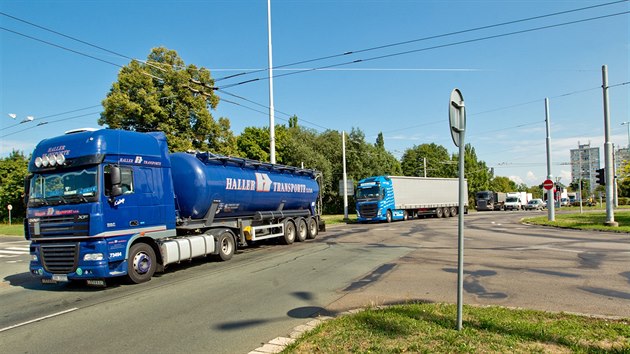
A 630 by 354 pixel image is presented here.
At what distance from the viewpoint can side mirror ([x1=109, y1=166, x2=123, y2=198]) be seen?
29.9ft

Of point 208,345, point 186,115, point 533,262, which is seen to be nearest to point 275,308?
point 208,345

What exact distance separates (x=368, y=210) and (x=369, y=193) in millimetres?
1440

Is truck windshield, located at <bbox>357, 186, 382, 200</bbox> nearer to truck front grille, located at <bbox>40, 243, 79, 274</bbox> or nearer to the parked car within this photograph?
truck front grille, located at <bbox>40, 243, 79, 274</bbox>

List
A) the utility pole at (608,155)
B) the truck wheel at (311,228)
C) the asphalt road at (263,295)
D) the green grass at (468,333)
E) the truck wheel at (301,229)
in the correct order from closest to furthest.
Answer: the green grass at (468,333), the asphalt road at (263,295), the truck wheel at (301,229), the truck wheel at (311,228), the utility pole at (608,155)

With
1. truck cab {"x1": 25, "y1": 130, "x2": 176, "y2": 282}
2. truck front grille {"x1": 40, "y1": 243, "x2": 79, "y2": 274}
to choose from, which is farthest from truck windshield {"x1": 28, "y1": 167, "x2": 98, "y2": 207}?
truck front grille {"x1": 40, "y1": 243, "x2": 79, "y2": 274}

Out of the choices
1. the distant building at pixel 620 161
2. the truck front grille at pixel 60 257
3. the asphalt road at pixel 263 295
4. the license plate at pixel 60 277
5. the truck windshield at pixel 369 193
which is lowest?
the asphalt road at pixel 263 295

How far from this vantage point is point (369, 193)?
35.2 metres

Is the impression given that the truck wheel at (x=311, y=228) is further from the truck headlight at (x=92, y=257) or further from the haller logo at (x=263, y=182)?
the truck headlight at (x=92, y=257)

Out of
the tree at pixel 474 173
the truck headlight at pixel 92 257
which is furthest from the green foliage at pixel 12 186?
the tree at pixel 474 173

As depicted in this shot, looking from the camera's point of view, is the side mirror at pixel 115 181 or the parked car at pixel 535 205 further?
the parked car at pixel 535 205

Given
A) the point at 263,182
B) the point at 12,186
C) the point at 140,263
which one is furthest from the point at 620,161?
the point at 12,186

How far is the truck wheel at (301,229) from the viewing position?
19156 millimetres

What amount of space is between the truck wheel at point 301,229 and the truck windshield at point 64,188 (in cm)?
1077

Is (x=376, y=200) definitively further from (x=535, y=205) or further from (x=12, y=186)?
(x=535, y=205)
